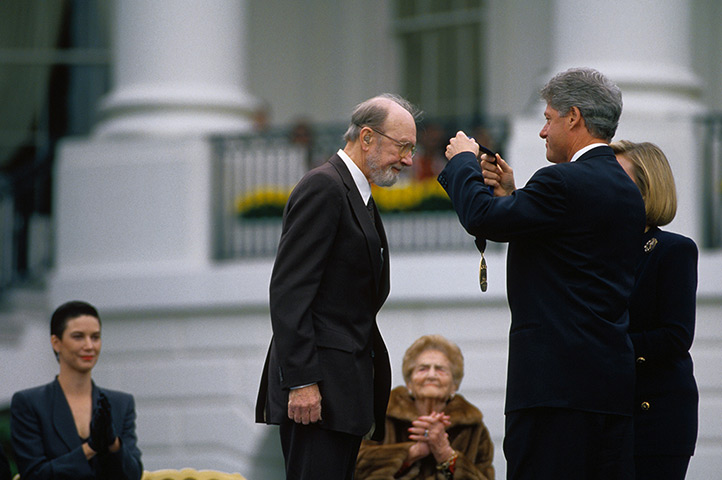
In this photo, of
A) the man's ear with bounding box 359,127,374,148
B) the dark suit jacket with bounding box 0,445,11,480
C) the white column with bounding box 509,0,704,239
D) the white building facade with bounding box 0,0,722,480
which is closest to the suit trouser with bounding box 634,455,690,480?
the man's ear with bounding box 359,127,374,148

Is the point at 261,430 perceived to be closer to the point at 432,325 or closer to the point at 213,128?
the point at 432,325

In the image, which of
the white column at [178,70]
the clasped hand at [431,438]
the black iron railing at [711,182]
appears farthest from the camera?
the white column at [178,70]

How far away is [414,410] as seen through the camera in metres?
5.58

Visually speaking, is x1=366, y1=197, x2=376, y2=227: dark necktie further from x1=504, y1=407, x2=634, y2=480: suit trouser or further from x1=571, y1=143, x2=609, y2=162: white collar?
x1=504, y1=407, x2=634, y2=480: suit trouser

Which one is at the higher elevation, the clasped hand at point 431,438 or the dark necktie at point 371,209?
the dark necktie at point 371,209

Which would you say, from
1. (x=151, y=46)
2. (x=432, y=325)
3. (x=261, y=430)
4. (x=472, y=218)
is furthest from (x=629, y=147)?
(x=151, y=46)

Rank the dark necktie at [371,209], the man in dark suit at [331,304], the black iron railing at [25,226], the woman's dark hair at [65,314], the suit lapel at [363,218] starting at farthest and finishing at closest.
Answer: the black iron railing at [25,226] < the woman's dark hair at [65,314] < the dark necktie at [371,209] < the suit lapel at [363,218] < the man in dark suit at [331,304]

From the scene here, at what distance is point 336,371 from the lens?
3.93 meters

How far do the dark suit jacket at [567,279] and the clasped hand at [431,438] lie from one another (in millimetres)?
1536

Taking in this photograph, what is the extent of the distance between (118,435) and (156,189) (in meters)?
4.37

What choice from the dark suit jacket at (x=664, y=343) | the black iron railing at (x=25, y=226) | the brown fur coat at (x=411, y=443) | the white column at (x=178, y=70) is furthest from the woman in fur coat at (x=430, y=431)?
the black iron railing at (x=25, y=226)

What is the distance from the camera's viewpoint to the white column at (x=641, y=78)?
867 cm

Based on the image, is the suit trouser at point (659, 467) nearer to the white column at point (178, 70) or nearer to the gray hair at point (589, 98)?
the gray hair at point (589, 98)

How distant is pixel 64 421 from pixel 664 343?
277cm
